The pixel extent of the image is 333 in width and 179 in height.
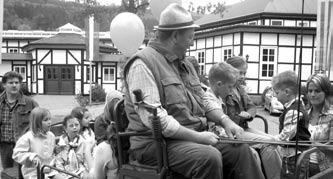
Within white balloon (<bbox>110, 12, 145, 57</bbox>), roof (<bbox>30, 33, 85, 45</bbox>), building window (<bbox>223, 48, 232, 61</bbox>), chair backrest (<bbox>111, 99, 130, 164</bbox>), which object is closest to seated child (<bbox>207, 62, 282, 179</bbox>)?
chair backrest (<bbox>111, 99, 130, 164</bbox>)

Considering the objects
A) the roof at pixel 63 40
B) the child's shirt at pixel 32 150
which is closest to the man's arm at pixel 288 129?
the child's shirt at pixel 32 150

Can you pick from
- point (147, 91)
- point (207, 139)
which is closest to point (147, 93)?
point (147, 91)

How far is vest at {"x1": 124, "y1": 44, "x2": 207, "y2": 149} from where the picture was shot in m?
2.53

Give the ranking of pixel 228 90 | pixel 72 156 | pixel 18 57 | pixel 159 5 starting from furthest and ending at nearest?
pixel 18 57 → pixel 159 5 → pixel 72 156 → pixel 228 90

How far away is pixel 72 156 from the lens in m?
3.91

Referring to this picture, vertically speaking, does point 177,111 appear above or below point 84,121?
above

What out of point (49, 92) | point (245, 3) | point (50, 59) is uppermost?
point (245, 3)

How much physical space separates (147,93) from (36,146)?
5.94 feet

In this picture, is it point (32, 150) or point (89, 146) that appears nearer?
point (32, 150)

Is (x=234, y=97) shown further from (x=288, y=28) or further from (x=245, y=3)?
(x=245, y=3)

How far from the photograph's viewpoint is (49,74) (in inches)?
1304

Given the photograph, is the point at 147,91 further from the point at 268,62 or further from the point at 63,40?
the point at 63,40

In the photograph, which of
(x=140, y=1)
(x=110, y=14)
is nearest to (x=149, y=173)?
(x=140, y=1)

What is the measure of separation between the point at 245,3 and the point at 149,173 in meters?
30.9
